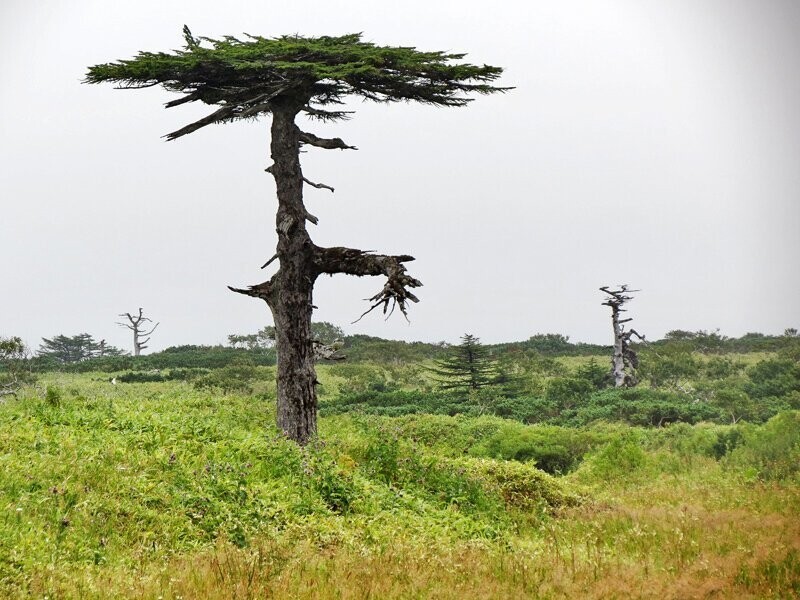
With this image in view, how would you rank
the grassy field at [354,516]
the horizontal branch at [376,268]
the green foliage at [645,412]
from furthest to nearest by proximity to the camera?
the green foliage at [645,412], the horizontal branch at [376,268], the grassy field at [354,516]

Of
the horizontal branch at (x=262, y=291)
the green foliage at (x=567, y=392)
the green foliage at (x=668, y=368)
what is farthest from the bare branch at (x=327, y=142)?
the green foliage at (x=668, y=368)

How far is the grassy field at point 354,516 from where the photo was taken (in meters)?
7.10

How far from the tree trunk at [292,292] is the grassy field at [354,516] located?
0.95 meters

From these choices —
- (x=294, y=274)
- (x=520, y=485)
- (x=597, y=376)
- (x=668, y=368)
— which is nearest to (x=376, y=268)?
(x=294, y=274)

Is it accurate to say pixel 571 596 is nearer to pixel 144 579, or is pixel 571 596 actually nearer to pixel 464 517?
pixel 144 579

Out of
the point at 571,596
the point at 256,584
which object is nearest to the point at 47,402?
the point at 256,584

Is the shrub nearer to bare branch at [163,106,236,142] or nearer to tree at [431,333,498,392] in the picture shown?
bare branch at [163,106,236,142]

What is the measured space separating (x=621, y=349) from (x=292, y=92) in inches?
1142

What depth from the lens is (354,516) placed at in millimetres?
10711

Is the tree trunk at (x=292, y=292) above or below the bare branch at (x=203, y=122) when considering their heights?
below

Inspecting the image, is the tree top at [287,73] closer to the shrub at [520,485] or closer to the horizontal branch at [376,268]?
the horizontal branch at [376,268]

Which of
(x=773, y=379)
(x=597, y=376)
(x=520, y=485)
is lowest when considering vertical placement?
(x=520, y=485)

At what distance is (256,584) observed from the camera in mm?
6723

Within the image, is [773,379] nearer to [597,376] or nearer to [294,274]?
[597,376]
